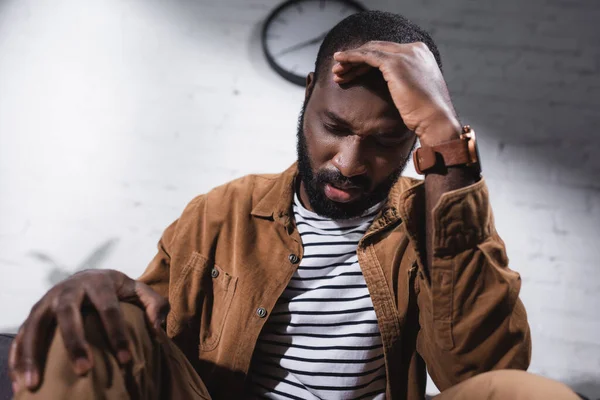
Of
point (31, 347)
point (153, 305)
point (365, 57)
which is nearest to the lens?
point (31, 347)

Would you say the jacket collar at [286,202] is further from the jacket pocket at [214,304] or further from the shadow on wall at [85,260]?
the shadow on wall at [85,260]

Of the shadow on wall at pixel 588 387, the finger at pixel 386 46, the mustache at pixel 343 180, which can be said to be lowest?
the shadow on wall at pixel 588 387

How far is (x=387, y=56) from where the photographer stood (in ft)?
2.96

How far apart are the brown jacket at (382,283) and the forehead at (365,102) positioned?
0.15 m

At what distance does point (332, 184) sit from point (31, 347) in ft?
1.82

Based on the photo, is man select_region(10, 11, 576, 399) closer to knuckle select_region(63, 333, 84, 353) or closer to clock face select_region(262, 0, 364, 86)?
knuckle select_region(63, 333, 84, 353)

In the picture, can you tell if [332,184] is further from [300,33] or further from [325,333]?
[300,33]

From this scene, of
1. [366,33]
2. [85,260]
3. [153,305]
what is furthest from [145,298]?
[85,260]

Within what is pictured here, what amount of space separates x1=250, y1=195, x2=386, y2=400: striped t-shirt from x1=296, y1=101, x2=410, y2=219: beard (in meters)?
0.04

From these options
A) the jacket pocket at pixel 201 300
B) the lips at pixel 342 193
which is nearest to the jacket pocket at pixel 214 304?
the jacket pocket at pixel 201 300

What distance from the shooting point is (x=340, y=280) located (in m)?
1.03

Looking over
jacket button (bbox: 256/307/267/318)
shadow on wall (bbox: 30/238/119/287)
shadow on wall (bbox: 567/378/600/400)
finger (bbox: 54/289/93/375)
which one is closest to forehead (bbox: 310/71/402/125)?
jacket button (bbox: 256/307/267/318)

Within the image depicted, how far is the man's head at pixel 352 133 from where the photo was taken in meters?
0.94

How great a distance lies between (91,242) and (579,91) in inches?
68.6
